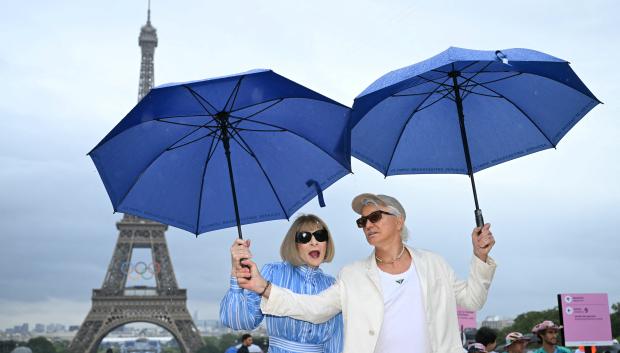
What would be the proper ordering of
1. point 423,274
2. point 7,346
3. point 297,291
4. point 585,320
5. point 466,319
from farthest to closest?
point 7,346, point 466,319, point 585,320, point 297,291, point 423,274

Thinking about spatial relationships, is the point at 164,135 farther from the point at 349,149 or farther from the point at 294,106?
the point at 349,149

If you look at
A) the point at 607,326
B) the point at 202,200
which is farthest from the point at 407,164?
the point at 607,326

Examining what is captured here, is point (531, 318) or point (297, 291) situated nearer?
point (297, 291)

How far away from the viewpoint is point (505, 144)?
18.7ft

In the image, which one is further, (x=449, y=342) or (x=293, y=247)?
(x=293, y=247)

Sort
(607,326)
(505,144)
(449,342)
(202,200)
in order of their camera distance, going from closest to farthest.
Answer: (449,342), (202,200), (505,144), (607,326)

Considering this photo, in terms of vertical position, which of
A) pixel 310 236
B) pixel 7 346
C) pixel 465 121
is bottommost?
pixel 7 346

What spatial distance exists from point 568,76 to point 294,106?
6.22ft

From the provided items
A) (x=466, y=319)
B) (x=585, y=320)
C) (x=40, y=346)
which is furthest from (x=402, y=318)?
(x=40, y=346)

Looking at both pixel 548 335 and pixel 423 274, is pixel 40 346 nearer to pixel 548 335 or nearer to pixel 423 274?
pixel 548 335

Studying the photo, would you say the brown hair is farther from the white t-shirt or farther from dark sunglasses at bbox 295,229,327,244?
the white t-shirt

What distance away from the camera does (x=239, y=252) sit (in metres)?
3.96

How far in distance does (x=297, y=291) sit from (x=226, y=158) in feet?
4.28

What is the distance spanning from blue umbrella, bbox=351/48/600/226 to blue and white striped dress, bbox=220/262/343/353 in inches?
49.6
